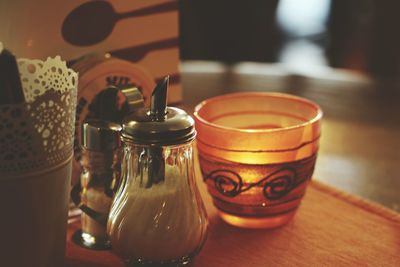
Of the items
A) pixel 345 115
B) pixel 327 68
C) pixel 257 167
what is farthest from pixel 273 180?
pixel 327 68

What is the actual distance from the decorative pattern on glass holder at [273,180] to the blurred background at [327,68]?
0.66 ft

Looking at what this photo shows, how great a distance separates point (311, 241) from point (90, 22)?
397mm

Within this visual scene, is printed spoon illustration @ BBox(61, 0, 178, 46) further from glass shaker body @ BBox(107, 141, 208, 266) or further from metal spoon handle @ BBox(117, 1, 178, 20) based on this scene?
glass shaker body @ BBox(107, 141, 208, 266)

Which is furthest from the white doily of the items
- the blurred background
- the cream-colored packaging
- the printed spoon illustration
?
the blurred background

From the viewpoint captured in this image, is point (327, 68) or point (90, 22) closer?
point (90, 22)

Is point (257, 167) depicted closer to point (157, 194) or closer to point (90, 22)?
point (157, 194)

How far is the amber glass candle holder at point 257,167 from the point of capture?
2.26ft

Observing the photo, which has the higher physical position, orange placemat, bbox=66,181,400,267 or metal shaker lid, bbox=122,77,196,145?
metal shaker lid, bbox=122,77,196,145

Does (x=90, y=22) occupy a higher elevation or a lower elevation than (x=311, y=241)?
higher

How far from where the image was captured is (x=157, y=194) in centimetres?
60

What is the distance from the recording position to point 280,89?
1.31m

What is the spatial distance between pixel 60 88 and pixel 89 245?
0.19 m

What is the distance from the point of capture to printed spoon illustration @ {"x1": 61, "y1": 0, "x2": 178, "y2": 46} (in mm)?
750

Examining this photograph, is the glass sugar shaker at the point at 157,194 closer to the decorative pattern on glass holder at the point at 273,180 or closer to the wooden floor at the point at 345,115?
the decorative pattern on glass holder at the point at 273,180
